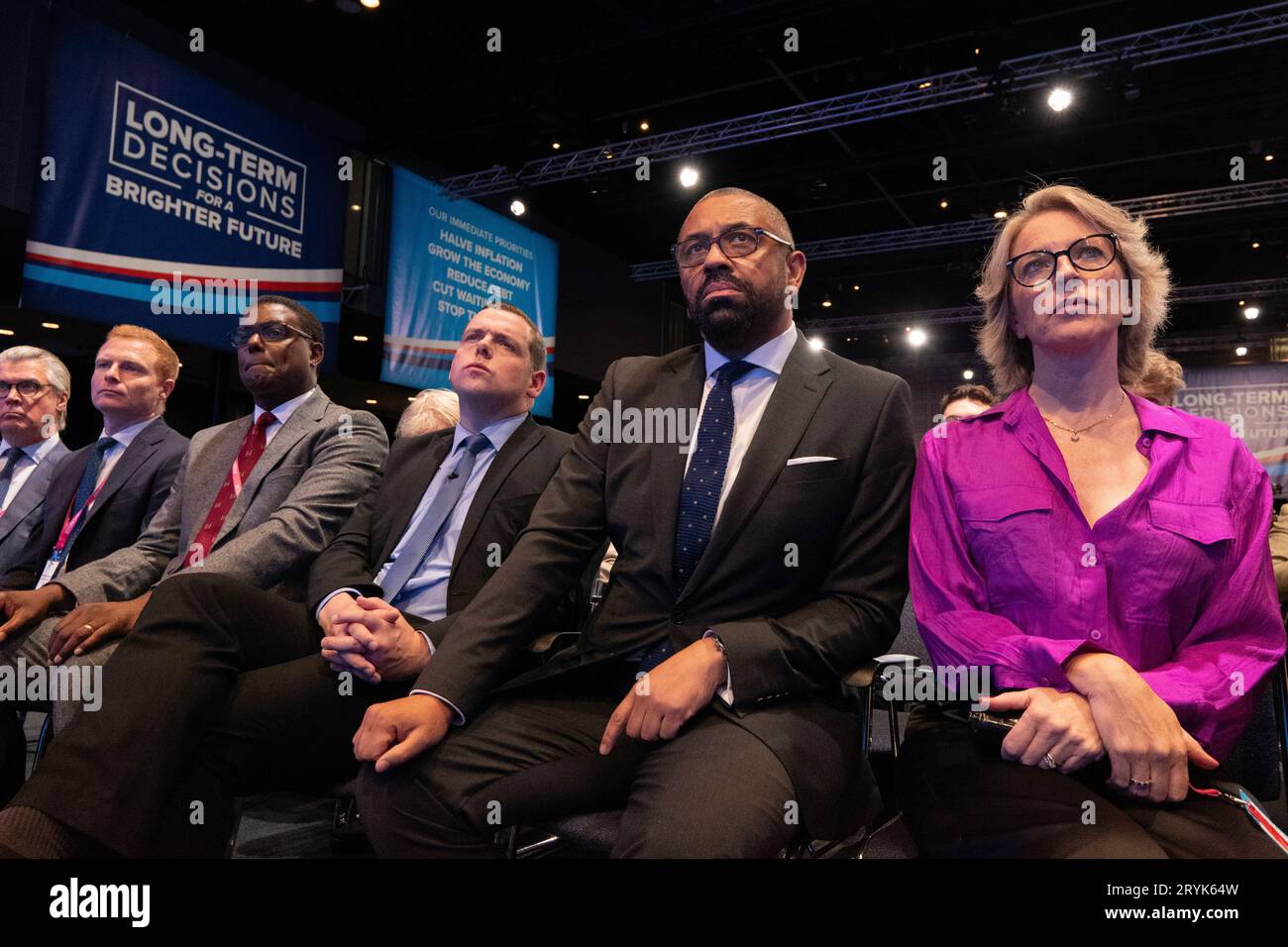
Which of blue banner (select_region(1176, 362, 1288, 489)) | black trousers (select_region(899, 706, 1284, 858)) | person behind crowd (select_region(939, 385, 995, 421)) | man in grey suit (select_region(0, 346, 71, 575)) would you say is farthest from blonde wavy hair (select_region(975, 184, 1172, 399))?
blue banner (select_region(1176, 362, 1288, 489))

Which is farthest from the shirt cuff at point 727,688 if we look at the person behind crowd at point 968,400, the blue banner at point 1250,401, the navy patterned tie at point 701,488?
the blue banner at point 1250,401

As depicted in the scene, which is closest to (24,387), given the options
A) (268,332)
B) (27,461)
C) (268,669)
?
(27,461)

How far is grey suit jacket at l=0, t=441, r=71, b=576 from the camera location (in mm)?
3287

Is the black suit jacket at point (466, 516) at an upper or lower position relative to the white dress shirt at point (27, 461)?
lower

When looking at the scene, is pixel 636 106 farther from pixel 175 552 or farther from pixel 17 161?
pixel 175 552

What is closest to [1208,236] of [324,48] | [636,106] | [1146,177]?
[1146,177]

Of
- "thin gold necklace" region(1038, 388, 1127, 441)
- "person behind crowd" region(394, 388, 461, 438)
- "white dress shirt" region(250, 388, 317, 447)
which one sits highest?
"person behind crowd" region(394, 388, 461, 438)

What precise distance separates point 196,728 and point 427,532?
725mm

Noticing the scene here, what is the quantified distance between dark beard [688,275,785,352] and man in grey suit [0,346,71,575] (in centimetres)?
317

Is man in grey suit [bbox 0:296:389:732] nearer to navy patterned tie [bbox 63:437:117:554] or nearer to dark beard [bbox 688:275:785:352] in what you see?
navy patterned tie [bbox 63:437:117:554]

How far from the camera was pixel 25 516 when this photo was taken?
11.3 feet

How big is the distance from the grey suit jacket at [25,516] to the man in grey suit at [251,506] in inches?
36.5

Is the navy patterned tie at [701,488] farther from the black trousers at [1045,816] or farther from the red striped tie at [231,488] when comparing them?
the red striped tie at [231,488]

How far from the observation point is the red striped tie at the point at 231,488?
2511mm
